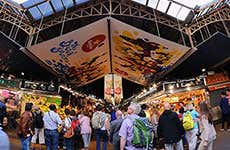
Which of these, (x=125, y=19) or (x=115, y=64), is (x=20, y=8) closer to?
(x=125, y=19)

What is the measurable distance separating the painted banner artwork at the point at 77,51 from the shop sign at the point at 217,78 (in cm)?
671

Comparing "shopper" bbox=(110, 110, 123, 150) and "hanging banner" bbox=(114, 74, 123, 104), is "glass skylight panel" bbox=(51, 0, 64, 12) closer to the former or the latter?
"shopper" bbox=(110, 110, 123, 150)

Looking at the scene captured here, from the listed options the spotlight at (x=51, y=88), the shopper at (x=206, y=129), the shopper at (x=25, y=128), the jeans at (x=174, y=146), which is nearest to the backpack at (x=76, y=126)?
the shopper at (x=25, y=128)

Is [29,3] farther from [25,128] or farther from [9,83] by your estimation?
[25,128]

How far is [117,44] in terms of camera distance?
1866cm

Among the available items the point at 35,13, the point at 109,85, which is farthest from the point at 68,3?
the point at 109,85

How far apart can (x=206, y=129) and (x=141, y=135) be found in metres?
1.98

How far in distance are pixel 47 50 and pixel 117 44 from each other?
4142 mm

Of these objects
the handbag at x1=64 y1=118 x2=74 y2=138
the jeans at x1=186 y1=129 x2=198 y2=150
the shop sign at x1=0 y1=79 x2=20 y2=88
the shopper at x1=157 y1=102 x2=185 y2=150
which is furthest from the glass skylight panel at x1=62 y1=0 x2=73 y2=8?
the shopper at x1=157 y1=102 x2=185 y2=150

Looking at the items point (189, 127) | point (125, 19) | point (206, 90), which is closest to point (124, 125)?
point (189, 127)

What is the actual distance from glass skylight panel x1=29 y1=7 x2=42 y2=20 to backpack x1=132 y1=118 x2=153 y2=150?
12.3 m

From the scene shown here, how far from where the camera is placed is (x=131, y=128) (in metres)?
4.74

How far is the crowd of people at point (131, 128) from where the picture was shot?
4.73 metres

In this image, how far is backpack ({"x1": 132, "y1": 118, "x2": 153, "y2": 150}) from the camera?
4.64m
